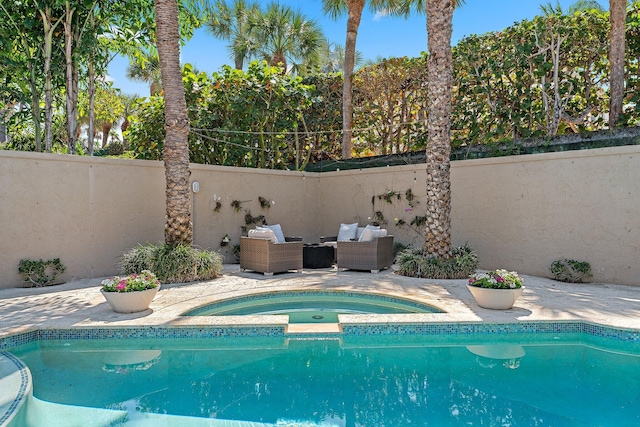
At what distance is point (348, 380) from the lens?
449 cm

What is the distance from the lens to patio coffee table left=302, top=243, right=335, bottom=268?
1042cm

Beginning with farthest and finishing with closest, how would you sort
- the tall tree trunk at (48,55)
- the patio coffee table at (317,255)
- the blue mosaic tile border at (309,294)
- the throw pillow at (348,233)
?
1. the throw pillow at (348,233)
2. the patio coffee table at (317,255)
3. the tall tree trunk at (48,55)
4. the blue mosaic tile border at (309,294)

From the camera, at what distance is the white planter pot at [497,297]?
6.03 meters

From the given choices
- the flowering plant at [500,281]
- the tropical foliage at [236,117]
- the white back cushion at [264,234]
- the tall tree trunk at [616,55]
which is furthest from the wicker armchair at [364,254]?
the tall tree trunk at [616,55]

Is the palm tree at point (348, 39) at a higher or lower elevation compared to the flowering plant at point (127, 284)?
higher

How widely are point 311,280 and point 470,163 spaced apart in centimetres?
464

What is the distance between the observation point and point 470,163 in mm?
10406

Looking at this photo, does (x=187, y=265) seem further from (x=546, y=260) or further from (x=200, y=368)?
(x=546, y=260)

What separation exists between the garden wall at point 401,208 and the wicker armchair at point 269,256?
1.84 m

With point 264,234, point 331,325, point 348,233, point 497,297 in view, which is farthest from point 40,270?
point 497,297

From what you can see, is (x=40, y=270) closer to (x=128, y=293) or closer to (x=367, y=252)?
(x=128, y=293)

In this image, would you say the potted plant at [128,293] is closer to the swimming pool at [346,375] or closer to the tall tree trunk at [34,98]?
the swimming pool at [346,375]

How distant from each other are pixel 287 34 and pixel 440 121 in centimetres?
1056

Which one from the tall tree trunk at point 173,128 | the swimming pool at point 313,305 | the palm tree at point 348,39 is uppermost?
the palm tree at point 348,39
